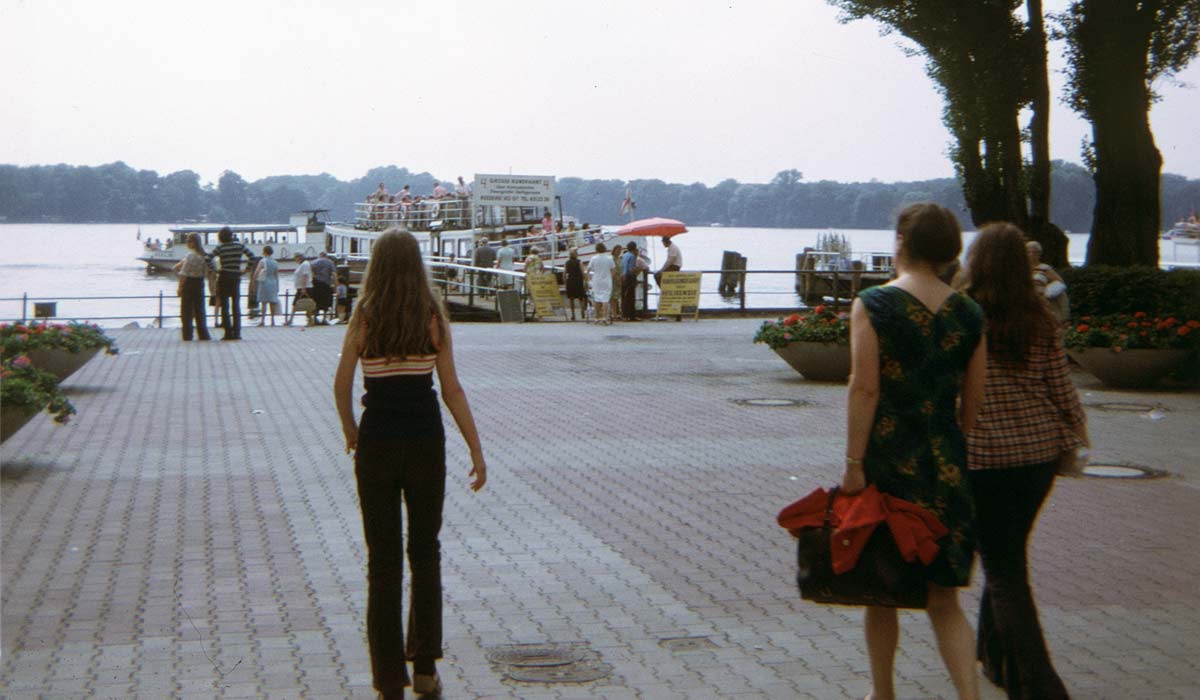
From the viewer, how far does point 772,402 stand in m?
14.3

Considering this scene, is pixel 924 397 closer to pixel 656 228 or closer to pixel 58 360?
pixel 58 360

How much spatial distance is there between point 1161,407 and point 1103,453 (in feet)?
11.3

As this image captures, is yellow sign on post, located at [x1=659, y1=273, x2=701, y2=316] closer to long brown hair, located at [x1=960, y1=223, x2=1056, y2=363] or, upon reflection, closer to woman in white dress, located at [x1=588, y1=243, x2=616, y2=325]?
woman in white dress, located at [x1=588, y1=243, x2=616, y2=325]

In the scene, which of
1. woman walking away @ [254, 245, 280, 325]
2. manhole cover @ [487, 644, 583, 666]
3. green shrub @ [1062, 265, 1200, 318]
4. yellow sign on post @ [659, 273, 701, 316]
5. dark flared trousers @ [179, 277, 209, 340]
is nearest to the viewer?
manhole cover @ [487, 644, 583, 666]

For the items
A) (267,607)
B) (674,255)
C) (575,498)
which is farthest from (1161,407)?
(674,255)

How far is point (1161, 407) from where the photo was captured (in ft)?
45.6

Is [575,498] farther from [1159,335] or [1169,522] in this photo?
[1159,335]

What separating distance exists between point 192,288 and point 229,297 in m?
0.67

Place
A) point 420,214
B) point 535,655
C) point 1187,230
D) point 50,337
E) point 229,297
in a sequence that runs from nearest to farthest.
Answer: point 535,655
point 50,337
point 229,297
point 420,214
point 1187,230

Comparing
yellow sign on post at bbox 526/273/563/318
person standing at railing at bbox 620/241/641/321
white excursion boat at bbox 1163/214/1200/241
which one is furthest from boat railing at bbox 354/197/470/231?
white excursion boat at bbox 1163/214/1200/241

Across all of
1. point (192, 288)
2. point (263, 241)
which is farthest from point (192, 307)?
point (263, 241)

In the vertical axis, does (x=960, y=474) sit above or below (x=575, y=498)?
above

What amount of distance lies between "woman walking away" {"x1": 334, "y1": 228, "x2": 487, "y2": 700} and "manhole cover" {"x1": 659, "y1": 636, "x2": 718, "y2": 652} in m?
1.09

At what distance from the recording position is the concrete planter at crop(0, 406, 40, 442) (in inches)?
375
